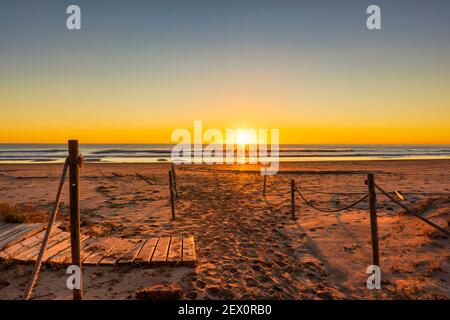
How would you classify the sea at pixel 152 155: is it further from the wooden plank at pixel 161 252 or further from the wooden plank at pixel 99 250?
the wooden plank at pixel 161 252

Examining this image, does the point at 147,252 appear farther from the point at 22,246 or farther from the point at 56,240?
the point at 22,246

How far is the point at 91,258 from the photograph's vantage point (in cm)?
522

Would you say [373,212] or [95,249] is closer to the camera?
[373,212]

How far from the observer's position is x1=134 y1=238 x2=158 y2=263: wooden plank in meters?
5.13

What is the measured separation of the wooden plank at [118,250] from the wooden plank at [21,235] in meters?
1.93

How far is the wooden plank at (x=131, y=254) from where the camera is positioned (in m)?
5.10

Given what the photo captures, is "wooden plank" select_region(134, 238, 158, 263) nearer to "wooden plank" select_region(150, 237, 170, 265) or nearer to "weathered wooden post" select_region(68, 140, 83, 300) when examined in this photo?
"wooden plank" select_region(150, 237, 170, 265)

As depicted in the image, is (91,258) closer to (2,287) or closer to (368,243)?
(2,287)

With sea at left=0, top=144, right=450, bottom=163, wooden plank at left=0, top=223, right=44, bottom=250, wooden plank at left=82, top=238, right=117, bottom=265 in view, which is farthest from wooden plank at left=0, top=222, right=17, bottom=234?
sea at left=0, top=144, right=450, bottom=163

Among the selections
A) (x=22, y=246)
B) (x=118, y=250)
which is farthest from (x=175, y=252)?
(x=22, y=246)

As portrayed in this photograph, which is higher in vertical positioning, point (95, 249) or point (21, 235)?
point (21, 235)

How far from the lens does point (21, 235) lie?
230 inches

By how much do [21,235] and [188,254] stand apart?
385 centimetres

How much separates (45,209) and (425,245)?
12.4 m
